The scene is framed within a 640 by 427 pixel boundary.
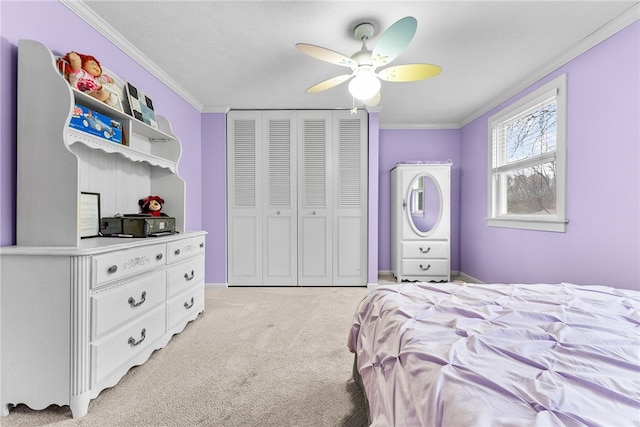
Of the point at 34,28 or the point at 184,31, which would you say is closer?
the point at 34,28

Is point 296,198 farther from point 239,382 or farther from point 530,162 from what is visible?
point 530,162

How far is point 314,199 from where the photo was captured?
3.80 meters

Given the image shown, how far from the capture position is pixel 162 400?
156 centimetres

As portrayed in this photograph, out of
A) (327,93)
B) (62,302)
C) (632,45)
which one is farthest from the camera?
(327,93)

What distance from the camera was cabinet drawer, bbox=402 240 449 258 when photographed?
158 inches

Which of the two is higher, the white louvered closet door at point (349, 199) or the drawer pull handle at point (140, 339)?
the white louvered closet door at point (349, 199)

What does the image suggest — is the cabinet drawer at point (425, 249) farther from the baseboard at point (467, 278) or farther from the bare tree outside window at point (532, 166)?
the bare tree outside window at point (532, 166)

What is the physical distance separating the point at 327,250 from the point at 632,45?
3.18 m

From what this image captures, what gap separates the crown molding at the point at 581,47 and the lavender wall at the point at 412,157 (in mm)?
1120

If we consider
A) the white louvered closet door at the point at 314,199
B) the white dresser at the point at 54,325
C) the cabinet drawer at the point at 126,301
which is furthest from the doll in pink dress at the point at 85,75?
the white louvered closet door at the point at 314,199

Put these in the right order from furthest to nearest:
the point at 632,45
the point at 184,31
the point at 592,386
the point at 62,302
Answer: the point at 184,31
the point at 632,45
the point at 62,302
the point at 592,386

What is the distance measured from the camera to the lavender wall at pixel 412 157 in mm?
4504

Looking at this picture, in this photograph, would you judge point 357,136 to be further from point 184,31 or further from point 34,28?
point 34,28

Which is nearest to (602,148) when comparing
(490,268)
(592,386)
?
(490,268)
